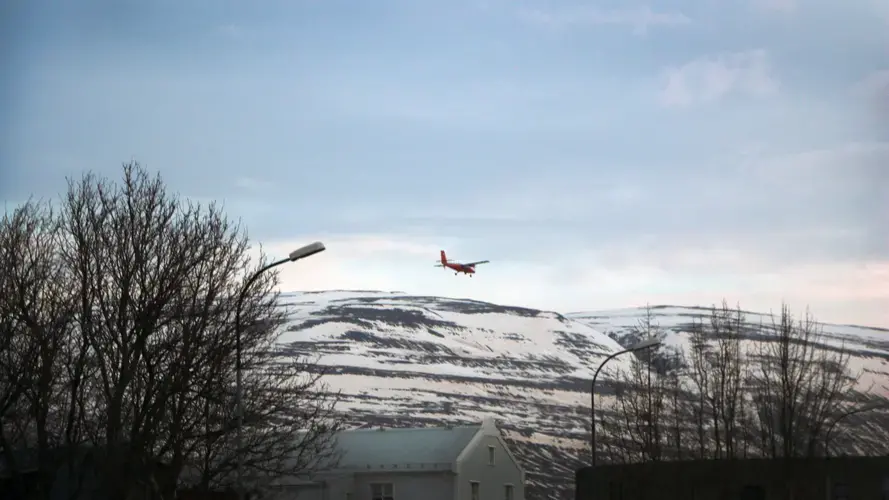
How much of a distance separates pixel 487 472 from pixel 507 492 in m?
3.03

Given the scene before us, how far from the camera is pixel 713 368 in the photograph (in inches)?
2751

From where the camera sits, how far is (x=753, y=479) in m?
50.0

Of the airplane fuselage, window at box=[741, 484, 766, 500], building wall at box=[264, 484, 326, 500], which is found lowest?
building wall at box=[264, 484, 326, 500]

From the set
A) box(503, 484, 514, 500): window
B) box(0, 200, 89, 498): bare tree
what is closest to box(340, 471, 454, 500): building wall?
box(503, 484, 514, 500): window

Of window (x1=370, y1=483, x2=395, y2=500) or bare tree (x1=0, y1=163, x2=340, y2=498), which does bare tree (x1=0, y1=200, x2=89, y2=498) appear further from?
window (x1=370, y1=483, x2=395, y2=500)

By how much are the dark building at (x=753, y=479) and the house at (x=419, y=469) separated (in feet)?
50.6

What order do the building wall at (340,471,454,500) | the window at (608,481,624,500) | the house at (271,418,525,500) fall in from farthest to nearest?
the building wall at (340,471,454,500) < the house at (271,418,525,500) < the window at (608,481,624,500)

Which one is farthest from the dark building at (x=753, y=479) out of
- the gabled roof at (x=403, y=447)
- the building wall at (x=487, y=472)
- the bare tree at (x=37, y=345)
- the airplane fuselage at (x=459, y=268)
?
the airplane fuselage at (x=459, y=268)

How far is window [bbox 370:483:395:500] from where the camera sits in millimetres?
73188

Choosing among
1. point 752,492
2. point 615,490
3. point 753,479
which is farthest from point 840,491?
point 615,490

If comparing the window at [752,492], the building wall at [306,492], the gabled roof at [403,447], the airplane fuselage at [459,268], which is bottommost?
the building wall at [306,492]

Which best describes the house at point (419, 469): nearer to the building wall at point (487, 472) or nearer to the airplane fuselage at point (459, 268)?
the building wall at point (487, 472)

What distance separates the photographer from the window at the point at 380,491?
73.2 m

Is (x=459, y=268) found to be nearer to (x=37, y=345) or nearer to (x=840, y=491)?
(x=840, y=491)
